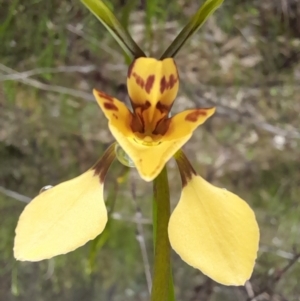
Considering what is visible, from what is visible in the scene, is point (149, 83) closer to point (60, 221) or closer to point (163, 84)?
point (163, 84)

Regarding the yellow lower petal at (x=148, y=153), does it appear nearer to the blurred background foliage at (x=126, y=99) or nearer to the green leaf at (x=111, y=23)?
the green leaf at (x=111, y=23)

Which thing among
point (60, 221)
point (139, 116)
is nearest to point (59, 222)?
point (60, 221)

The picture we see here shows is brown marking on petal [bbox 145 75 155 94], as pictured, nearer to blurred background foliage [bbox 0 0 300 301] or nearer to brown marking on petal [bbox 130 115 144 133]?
brown marking on petal [bbox 130 115 144 133]

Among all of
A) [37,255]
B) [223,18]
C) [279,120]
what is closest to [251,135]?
[279,120]

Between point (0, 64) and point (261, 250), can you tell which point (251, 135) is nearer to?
point (261, 250)

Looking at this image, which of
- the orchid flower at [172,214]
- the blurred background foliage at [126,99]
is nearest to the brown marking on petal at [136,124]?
the orchid flower at [172,214]

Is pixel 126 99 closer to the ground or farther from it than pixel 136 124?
closer to the ground
